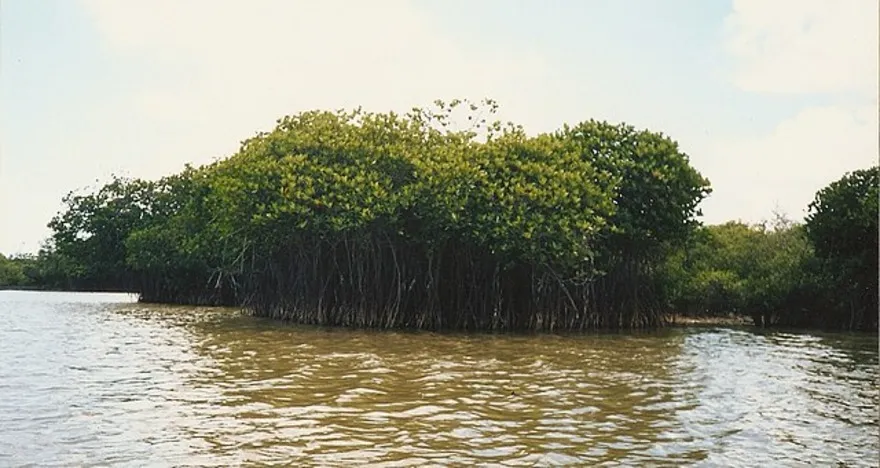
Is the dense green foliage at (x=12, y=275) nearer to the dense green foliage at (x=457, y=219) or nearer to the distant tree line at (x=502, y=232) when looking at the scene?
the distant tree line at (x=502, y=232)

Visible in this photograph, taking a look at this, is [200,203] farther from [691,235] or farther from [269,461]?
[269,461]

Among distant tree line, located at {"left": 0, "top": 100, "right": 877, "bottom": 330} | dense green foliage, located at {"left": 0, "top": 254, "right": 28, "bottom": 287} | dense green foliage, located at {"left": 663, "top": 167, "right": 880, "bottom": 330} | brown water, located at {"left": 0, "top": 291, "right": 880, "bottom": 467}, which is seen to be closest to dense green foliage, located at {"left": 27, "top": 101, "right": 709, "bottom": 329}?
distant tree line, located at {"left": 0, "top": 100, "right": 877, "bottom": 330}

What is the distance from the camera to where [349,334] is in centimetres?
2020

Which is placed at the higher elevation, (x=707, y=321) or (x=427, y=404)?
(x=707, y=321)

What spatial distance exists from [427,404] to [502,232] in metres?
11.1

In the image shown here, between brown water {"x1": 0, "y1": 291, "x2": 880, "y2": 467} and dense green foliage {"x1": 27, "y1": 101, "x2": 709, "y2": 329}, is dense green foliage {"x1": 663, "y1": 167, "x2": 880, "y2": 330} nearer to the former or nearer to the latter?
dense green foliage {"x1": 27, "y1": 101, "x2": 709, "y2": 329}

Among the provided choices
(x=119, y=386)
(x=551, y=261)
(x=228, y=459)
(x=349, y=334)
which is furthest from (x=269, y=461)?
(x=551, y=261)

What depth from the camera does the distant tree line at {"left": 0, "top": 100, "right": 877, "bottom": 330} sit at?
2112cm

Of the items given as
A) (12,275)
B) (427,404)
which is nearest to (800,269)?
(427,404)

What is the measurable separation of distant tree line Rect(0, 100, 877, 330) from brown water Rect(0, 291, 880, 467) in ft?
14.7

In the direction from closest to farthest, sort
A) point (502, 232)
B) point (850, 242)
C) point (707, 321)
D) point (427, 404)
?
point (427, 404) < point (502, 232) < point (850, 242) < point (707, 321)

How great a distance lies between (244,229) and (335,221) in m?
4.40

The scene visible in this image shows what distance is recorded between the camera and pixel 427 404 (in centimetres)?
960

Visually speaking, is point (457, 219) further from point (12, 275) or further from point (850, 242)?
point (12, 275)
